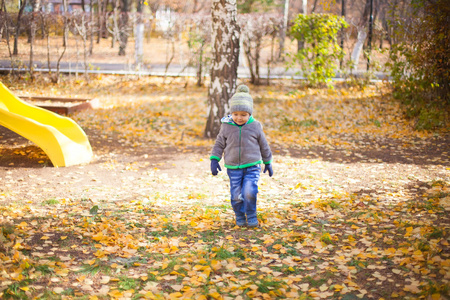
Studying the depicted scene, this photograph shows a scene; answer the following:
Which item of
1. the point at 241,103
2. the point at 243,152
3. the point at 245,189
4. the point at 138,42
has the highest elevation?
the point at 138,42

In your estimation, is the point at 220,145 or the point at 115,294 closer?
the point at 115,294

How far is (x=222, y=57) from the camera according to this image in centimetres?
837

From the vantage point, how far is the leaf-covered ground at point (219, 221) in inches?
131

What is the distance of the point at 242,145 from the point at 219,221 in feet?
3.14

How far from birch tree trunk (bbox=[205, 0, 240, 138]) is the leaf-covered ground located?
31.6 inches

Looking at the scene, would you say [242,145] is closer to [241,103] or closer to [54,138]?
[241,103]

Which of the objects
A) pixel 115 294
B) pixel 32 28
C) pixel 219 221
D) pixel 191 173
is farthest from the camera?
pixel 32 28

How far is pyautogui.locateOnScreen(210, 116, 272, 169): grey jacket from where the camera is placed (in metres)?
4.34

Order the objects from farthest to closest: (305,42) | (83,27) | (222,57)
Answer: (305,42)
(83,27)
(222,57)

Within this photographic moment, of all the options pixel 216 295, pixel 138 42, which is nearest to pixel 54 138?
pixel 216 295

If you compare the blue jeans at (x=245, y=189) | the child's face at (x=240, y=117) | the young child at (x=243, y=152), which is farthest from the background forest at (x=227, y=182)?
the child's face at (x=240, y=117)

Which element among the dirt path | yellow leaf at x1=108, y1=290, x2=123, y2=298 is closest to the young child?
the dirt path

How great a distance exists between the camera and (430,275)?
130 inches

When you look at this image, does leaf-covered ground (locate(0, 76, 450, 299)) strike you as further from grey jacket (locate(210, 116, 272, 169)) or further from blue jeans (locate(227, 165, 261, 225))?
grey jacket (locate(210, 116, 272, 169))
